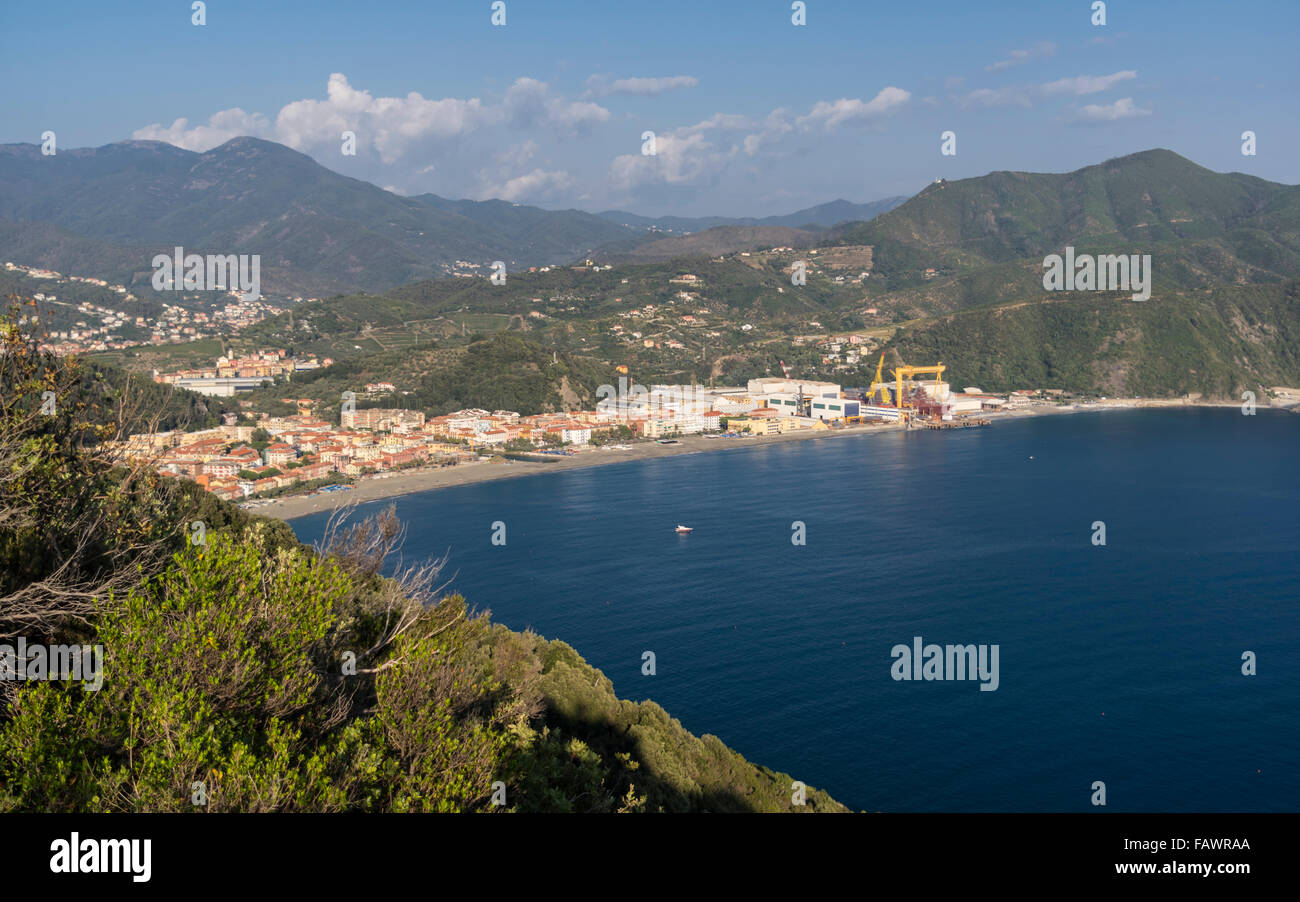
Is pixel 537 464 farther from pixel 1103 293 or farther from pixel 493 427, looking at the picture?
pixel 1103 293

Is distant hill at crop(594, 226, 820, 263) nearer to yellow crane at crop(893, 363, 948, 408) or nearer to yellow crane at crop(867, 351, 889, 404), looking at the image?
yellow crane at crop(893, 363, 948, 408)

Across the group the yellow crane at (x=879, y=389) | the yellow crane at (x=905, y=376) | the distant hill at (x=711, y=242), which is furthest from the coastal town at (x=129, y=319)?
the distant hill at (x=711, y=242)

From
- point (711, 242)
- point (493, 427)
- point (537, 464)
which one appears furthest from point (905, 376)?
point (711, 242)

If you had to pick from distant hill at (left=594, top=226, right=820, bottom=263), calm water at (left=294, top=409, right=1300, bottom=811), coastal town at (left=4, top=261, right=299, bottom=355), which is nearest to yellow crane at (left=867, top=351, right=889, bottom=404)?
calm water at (left=294, top=409, right=1300, bottom=811)

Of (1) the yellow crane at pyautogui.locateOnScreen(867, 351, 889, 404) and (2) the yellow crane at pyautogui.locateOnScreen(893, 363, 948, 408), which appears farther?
(1) the yellow crane at pyautogui.locateOnScreen(867, 351, 889, 404)

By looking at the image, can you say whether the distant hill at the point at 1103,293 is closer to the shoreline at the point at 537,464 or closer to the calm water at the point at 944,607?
the shoreline at the point at 537,464
